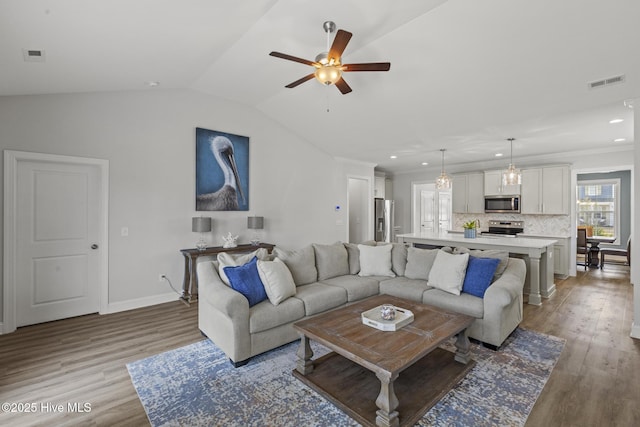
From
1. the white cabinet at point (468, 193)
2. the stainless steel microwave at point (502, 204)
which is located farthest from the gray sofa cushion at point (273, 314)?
the white cabinet at point (468, 193)

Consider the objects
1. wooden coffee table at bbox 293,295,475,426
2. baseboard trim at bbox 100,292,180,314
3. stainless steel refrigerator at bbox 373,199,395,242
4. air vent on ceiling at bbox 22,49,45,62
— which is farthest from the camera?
stainless steel refrigerator at bbox 373,199,395,242

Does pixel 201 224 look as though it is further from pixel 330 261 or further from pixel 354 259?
pixel 354 259

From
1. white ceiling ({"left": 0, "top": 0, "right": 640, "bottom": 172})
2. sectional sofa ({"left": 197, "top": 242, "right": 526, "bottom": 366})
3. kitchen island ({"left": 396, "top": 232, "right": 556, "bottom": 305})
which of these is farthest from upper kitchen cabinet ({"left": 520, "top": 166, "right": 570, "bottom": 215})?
sectional sofa ({"left": 197, "top": 242, "right": 526, "bottom": 366})

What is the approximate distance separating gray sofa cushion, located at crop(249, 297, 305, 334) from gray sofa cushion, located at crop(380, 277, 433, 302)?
1237 millimetres

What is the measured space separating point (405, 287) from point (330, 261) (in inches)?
40.4

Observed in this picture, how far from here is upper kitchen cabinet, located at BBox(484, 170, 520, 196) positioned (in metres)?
6.80

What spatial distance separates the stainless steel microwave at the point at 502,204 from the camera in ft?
22.0

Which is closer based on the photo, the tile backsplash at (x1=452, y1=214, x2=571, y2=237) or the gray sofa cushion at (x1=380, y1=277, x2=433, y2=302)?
the gray sofa cushion at (x1=380, y1=277, x2=433, y2=302)

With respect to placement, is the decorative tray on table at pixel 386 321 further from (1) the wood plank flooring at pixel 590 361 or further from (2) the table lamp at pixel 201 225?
(2) the table lamp at pixel 201 225

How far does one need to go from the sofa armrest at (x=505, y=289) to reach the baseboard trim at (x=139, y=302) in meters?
4.28

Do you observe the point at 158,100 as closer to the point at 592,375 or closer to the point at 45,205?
the point at 45,205

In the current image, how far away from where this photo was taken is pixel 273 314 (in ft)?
9.39

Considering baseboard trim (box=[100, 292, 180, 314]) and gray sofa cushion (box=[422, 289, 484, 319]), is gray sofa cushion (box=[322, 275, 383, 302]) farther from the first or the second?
baseboard trim (box=[100, 292, 180, 314])

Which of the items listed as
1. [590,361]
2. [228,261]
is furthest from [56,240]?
[590,361]
